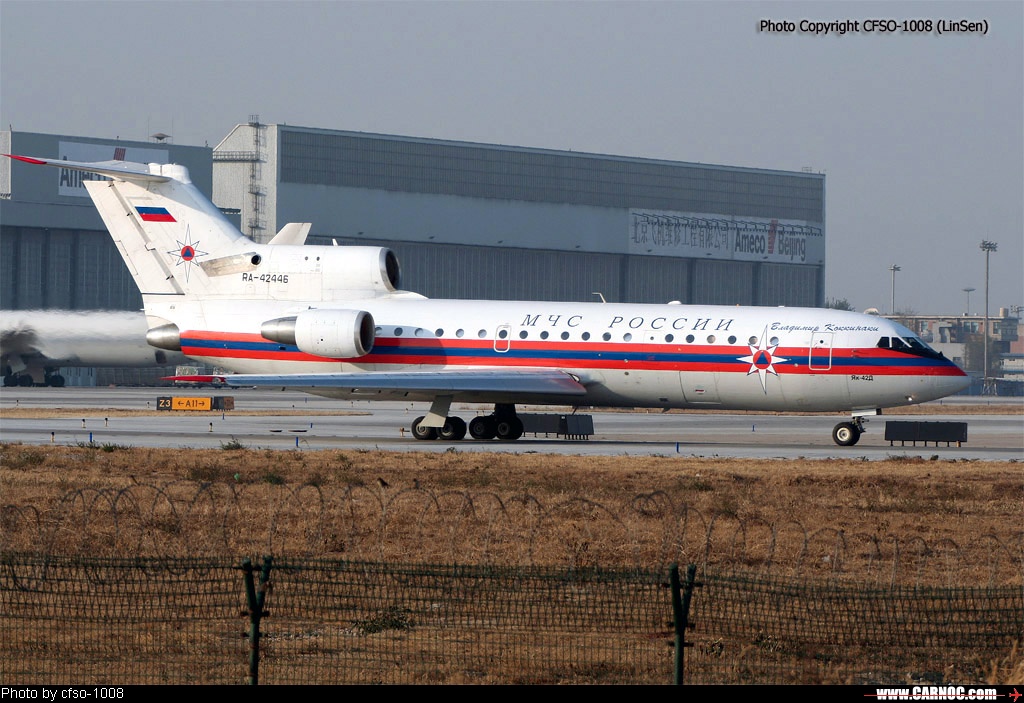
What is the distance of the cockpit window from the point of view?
34.7 meters

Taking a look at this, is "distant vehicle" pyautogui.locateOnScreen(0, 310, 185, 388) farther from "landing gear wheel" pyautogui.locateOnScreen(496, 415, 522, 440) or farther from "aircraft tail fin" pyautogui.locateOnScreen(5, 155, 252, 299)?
"landing gear wheel" pyautogui.locateOnScreen(496, 415, 522, 440)

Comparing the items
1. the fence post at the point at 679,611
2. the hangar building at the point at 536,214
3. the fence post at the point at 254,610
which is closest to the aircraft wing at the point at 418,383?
the fence post at the point at 254,610

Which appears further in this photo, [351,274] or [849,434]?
[351,274]

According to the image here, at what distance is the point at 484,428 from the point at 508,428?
71 centimetres

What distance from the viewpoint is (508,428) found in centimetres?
3800

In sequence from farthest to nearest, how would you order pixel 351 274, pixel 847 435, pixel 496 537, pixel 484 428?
1. pixel 351 274
2. pixel 484 428
3. pixel 847 435
4. pixel 496 537

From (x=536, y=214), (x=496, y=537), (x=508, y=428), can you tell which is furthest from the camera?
(x=536, y=214)

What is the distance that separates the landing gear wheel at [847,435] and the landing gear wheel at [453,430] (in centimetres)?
1037

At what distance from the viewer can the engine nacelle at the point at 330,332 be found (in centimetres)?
3641

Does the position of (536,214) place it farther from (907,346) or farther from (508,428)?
(907,346)

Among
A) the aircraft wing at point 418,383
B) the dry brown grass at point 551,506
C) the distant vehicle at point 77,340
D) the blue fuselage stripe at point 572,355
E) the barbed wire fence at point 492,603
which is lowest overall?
the barbed wire fence at point 492,603

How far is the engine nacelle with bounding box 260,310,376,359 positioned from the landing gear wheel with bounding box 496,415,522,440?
4.34 meters

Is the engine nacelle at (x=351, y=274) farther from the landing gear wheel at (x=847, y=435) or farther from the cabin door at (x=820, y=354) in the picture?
the landing gear wheel at (x=847, y=435)

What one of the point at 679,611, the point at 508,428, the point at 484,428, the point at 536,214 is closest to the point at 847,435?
the point at 508,428
